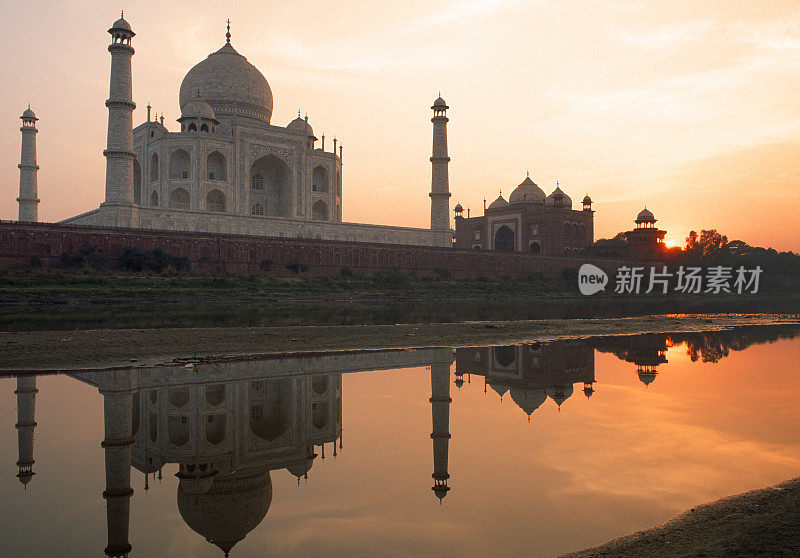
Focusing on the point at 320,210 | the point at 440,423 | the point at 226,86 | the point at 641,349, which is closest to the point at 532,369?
the point at 440,423

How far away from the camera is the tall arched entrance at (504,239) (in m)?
49.5

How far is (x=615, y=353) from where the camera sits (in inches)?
441

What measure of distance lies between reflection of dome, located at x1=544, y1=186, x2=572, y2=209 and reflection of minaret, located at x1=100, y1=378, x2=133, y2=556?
4368cm

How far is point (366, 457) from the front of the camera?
14.9 ft

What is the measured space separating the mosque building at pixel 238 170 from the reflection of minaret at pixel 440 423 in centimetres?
2375

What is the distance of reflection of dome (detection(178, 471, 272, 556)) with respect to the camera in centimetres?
321

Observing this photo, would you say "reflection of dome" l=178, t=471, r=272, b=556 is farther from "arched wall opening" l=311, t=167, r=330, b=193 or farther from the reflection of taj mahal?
"arched wall opening" l=311, t=167, r=330, b=193

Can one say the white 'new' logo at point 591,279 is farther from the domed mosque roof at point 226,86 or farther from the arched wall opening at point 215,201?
the domed mosque roof at point 226,86

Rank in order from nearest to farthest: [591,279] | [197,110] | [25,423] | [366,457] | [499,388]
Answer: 1. [366,457]
2. [25,423]
3. [499,388]
4. [197,110]
5. [591,279]

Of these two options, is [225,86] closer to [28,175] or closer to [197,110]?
[197,110]

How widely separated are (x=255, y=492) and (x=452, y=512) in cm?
123

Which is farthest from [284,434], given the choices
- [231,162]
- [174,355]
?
[231,162]

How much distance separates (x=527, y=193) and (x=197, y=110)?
2703cm

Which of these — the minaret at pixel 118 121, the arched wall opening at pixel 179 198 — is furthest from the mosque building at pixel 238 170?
the minaret at pixel 118 121
